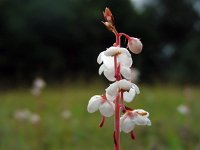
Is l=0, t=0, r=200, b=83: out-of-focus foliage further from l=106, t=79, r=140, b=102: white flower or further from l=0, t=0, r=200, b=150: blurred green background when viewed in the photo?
l=106, t=79, r=140, b=102: white flower

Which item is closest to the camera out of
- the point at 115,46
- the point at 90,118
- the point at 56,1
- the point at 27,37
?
the point at 115,46

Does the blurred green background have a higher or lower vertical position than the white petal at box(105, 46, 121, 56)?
higher


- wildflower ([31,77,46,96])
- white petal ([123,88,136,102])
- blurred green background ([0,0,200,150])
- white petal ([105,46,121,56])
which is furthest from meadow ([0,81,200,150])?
white petal ([105,46,121,56])

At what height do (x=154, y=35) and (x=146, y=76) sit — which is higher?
(x=154, y=35)

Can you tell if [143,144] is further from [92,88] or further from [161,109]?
[92,88]

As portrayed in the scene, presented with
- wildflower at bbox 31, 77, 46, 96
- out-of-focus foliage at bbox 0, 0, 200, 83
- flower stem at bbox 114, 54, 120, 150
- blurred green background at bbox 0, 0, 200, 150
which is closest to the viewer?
flower stem at bbox 114, 54, 120, 150

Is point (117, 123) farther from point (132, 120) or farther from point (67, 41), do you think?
point (67, 41)

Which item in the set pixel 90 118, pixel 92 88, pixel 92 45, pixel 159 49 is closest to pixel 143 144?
pixel 90 118
